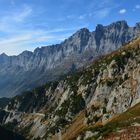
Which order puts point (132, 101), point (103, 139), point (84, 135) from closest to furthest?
point (103, 139), point (84, 135), point (132, 101)

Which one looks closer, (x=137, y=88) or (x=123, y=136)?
(x=123, y=136)

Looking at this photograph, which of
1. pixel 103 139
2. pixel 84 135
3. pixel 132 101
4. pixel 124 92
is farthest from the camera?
pixel 124 92

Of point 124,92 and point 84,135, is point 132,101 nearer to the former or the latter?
point 124,92

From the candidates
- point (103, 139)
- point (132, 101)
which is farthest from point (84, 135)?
point (132, 101)

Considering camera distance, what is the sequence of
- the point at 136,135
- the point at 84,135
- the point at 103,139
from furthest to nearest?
the point at 84,135 < the point at 103,139 < the point at 136,135

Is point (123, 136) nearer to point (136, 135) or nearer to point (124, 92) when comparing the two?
point (136, 135)

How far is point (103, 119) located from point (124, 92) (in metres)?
21.2

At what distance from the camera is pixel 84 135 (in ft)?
353

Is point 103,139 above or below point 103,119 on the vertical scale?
above

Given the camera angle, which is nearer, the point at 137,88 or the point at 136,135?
the point at 136,135

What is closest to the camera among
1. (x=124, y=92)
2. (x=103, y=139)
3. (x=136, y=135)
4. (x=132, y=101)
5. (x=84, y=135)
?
(x=136, y=135)

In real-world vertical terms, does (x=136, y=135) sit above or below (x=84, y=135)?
above

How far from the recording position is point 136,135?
56656 mm

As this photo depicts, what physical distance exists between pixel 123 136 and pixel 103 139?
4124 millimetres
